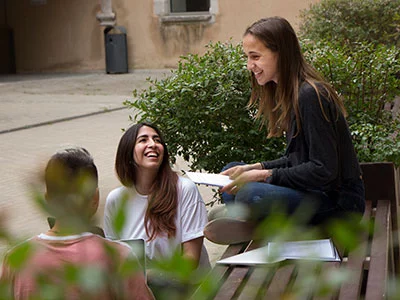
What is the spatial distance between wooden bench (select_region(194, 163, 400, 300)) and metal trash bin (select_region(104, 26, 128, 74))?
1786 centimetres

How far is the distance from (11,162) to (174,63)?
12.9 m

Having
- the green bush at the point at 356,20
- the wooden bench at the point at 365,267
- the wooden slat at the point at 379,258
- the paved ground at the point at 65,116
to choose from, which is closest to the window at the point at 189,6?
the paved ground at the point at 65,116

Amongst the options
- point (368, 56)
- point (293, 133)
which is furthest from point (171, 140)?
point (293, 133)

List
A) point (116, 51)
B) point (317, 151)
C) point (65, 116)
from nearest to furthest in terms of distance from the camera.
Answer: point (317, 151)
point (65, 116)
point (116, 51)

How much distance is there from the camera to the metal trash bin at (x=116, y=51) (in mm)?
21734

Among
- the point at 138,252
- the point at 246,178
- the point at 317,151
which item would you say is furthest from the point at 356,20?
the point at 138,252

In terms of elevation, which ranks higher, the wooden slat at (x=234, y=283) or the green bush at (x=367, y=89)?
the green bush at (x=367, y=89)

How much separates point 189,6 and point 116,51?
7.44ft

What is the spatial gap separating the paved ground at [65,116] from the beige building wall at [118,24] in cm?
83

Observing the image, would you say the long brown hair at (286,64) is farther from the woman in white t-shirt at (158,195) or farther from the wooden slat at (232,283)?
the wooden slat at (232,283)

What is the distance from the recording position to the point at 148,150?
12.5ft

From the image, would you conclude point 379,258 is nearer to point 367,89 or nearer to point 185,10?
point 367,89

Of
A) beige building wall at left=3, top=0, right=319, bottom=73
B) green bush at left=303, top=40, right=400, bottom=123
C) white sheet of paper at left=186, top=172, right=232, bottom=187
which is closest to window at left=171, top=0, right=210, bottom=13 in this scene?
beige building wall at left=3, top=0, right=319, bottom=73

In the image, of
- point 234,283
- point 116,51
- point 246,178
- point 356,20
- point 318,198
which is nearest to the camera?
point 234,283
